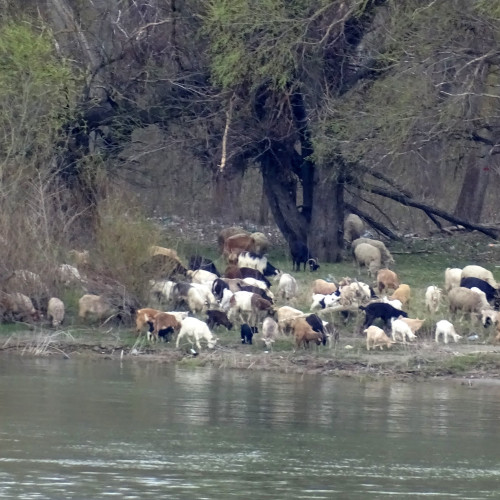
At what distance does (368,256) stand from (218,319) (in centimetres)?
751

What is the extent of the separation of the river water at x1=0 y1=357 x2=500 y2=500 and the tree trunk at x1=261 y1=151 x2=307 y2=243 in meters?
12.2

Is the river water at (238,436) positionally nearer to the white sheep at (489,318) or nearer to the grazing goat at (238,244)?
the white sheep at (489,318)

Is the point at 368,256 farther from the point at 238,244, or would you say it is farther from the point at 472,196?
the point at 472,196

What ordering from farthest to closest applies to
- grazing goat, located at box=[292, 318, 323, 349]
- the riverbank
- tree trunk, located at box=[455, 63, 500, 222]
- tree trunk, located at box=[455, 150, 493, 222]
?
tree trunk, located at box=[455, 150, 493, 222] < tree trunk, located at box=[455, 63, 500, 222] < grazing goat, located at box=[292, 318, 323, 349] < the riverbank

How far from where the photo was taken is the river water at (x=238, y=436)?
31.0ft

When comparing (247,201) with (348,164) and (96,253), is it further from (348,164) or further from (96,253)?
(96,253)

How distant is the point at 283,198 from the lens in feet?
90.1

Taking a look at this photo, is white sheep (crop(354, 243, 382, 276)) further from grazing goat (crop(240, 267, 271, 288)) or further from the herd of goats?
grazing goat (crop(240, 267, 271, 288))

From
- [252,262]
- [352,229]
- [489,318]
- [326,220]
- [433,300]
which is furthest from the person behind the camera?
[352,229]

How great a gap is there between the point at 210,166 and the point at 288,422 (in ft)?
50.8

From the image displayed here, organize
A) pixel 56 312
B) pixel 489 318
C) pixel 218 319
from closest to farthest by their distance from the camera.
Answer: pixel 218 319 < pixel 56 312 < pixel 489 318

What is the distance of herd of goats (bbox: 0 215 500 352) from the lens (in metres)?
16.9

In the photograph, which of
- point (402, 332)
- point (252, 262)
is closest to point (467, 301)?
point (402, 332)

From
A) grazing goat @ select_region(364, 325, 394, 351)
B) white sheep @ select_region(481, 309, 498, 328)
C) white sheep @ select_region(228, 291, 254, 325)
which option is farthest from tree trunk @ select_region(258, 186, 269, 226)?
grazing goat @ select_region(364, 325, 394, 351)
